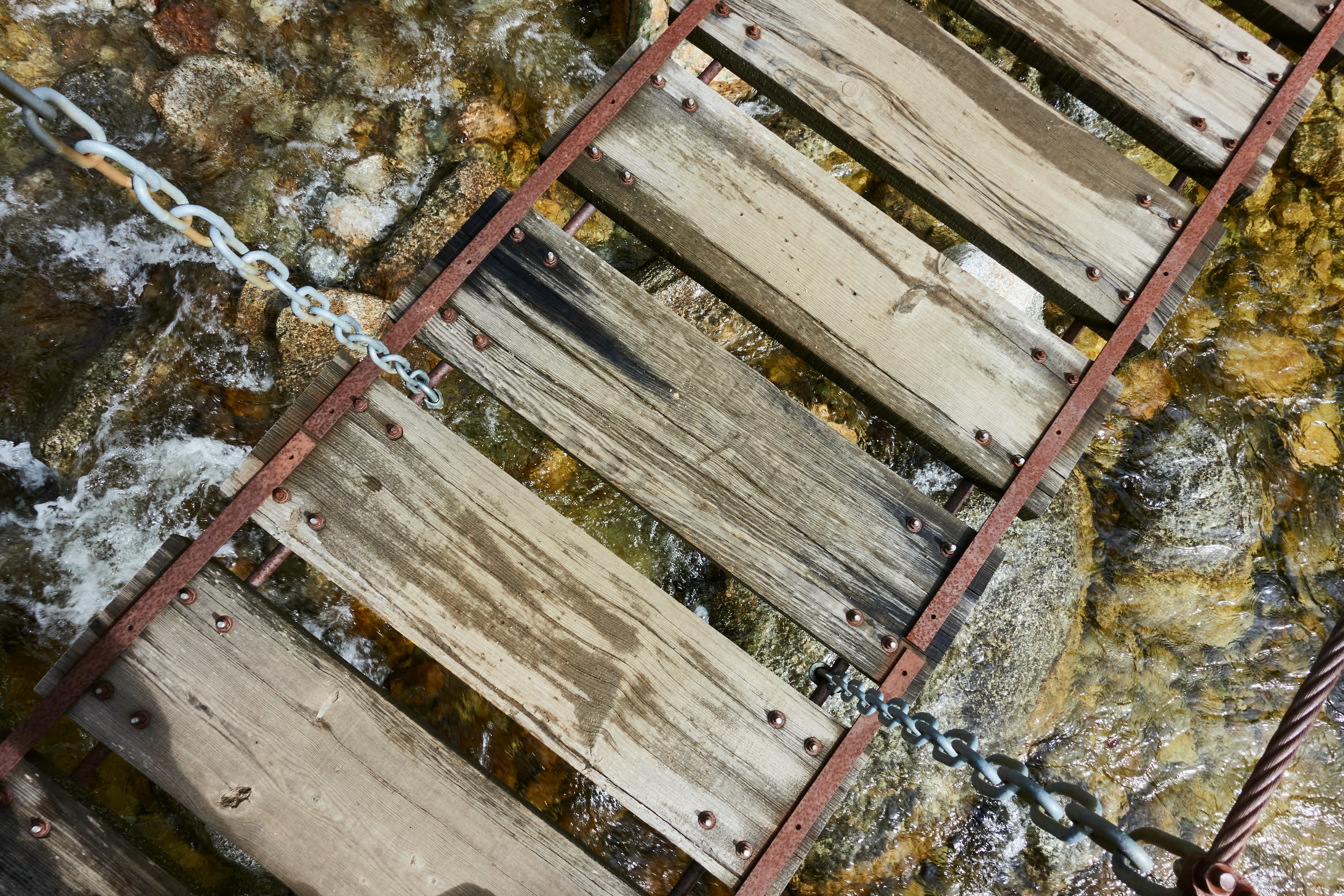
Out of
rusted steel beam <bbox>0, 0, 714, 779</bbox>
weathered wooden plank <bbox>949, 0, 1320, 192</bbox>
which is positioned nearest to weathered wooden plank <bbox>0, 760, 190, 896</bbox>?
rusted steel beam <bbox>0, 0, 714, 779</bbox>

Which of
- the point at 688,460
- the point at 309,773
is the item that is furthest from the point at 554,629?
the point at 309,773

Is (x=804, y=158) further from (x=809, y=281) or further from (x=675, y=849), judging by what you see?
(x=675, y=849)

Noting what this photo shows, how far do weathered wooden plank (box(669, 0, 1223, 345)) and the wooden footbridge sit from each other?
13 mm

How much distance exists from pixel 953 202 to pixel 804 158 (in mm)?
545

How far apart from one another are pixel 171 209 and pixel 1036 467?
247cm

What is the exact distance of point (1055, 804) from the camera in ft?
4.50

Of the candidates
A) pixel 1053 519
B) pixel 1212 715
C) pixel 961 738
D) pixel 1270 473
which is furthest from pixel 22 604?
pixel 1270 473

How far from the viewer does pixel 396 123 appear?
12.8 feet

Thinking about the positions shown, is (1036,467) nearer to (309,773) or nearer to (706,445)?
(706,445)

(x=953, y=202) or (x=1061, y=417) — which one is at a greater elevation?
(x=953, y=202)

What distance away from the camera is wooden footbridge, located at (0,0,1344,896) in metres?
2.11

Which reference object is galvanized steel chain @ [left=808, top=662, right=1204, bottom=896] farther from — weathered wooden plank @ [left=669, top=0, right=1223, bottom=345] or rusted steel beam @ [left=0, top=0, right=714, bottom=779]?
rusted steel beam @ [left=0, top=0, right=714, bottom=779]

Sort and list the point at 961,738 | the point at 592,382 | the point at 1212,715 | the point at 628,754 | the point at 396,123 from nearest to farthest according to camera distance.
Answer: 1. the point at 961,738
2. the point at 628,754
3. the point at 592,382
4. the point at 1212,715
5. the point at 396,123

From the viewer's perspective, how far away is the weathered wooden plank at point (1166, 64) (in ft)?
8.52
